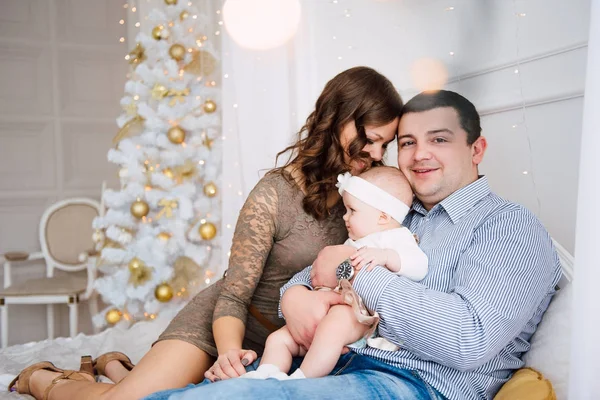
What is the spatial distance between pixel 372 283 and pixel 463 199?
1.41 ft

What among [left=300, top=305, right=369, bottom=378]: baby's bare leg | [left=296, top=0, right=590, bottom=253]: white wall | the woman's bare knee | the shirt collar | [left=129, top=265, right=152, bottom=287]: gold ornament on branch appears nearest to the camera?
[left=300, top=305, right=369, bottom=378]: baby's bare leg

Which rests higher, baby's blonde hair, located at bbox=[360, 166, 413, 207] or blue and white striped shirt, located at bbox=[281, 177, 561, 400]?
baby's blonde hair, located at bbox=[360, 166, 413, 207]

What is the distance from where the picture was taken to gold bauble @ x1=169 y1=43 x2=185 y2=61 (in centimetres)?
367

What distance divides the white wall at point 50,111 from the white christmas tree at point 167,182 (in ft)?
→ 4.37

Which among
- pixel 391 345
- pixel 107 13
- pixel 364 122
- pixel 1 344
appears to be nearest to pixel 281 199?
pixel 364 122

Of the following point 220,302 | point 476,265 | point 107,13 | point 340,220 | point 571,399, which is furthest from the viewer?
point 107,13

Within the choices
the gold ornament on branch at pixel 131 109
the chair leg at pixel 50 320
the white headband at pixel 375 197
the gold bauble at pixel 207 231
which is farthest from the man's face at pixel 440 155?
the chair leg at pixel 50 320

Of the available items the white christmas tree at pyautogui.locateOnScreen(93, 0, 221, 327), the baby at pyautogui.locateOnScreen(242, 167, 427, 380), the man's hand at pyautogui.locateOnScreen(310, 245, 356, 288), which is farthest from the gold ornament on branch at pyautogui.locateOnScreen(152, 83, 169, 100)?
the man's hand at pyautogui.locateOnScreen(310, 245, 356, 288)

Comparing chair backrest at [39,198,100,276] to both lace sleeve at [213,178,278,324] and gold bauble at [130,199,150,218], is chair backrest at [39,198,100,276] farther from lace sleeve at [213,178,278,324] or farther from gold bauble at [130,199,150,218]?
lace sleeve at [213,178,278,324]

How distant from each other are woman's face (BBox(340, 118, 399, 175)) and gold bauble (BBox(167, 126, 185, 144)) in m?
1.91

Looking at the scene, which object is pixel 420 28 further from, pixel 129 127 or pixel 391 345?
pixel 129 127

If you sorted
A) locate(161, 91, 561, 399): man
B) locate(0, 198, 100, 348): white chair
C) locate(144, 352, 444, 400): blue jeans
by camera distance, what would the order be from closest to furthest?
locate(144, 352, 444, 400): blue jeans, locate(161, 91, 561, 399): man, locate(0, 198, 100, 348): white chair

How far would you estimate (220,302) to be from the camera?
185cm

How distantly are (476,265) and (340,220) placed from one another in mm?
633
